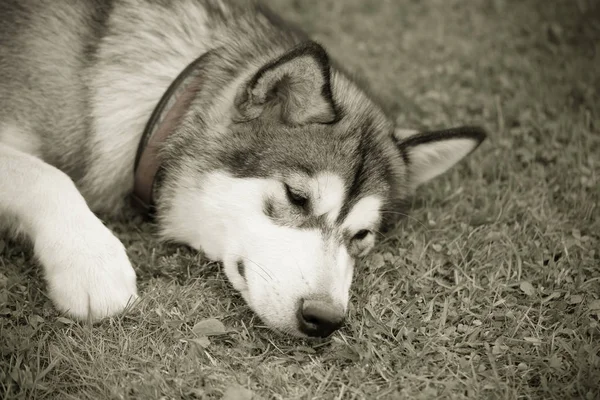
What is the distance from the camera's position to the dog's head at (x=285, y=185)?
2.82 m

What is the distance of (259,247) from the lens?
2943 mm

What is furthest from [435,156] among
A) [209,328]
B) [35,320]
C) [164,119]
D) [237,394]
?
[35,320]

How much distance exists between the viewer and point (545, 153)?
448cm

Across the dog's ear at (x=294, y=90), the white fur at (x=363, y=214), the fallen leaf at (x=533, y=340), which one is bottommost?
the fallen leaf at (x=533, y=340)

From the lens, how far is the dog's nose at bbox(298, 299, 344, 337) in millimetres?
2705

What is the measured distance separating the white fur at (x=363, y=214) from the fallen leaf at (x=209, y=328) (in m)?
0.85

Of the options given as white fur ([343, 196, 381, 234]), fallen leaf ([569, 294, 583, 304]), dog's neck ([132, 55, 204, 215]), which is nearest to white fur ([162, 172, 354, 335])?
white fur ([343, 196, 381, 234])

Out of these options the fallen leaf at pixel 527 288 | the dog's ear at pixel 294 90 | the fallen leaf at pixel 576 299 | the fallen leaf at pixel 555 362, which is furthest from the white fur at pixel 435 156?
the fallen leaf at pixel 555 362

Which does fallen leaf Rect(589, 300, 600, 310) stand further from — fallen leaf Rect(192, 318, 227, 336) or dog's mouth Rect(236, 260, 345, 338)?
fallen leaf Rect(192, 318, 227, 336)

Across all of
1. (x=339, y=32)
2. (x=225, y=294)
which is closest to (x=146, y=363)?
(x=225, y=294)

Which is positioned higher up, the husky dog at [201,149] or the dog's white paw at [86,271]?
the husky dog at [201,149]

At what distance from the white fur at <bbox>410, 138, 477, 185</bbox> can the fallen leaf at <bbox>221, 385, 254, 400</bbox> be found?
182cm

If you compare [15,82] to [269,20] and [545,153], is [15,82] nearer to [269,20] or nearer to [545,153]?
[269,20]

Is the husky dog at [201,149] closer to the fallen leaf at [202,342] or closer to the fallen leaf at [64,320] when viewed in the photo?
the fallen leaf at [64,320]
